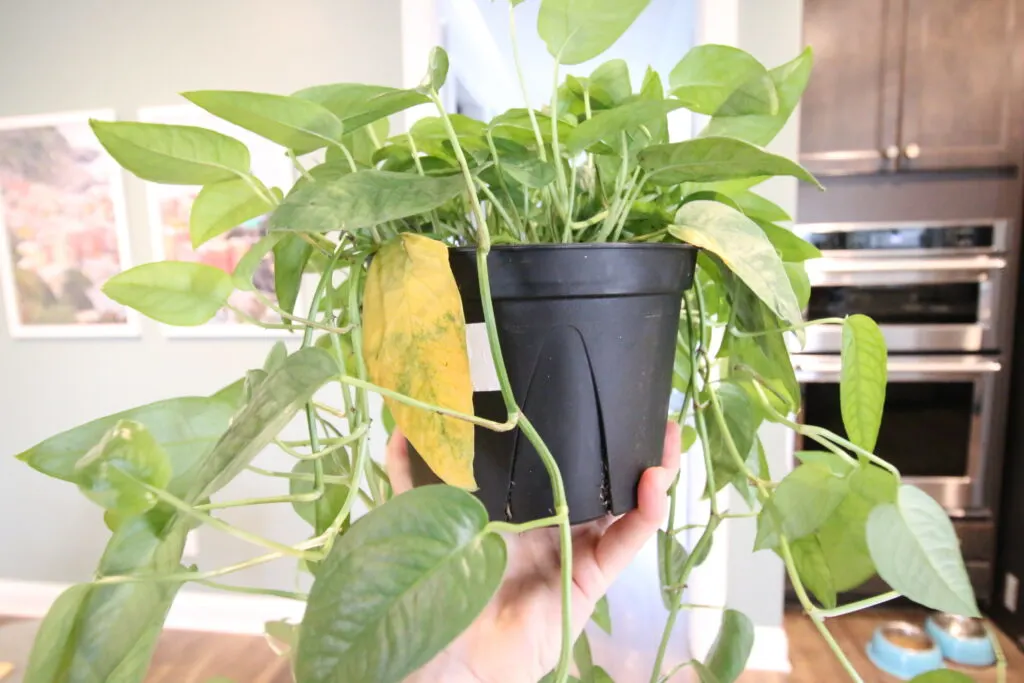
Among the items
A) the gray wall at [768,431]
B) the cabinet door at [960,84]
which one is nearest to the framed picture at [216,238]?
the gray wall at [768,431]

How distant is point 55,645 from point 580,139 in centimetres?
33

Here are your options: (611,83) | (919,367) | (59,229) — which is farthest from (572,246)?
(59,229)

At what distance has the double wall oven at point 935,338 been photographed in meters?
1.75

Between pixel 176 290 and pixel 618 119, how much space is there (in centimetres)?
30

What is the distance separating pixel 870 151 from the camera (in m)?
1.77

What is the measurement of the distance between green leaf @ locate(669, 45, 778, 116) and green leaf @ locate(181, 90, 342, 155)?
0.67ft

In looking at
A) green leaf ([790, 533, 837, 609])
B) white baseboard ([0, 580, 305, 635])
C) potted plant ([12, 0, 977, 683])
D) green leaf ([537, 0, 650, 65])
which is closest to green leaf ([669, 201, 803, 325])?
potted plant ([12, 0, 977, 683])

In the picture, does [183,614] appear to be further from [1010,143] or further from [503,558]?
[1010,143]

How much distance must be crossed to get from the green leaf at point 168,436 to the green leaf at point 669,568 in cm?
33

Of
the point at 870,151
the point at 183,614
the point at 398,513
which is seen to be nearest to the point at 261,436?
the point at 398,513

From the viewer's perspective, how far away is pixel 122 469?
0.74ft

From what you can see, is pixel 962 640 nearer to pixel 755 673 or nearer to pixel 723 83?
pixel 755 673

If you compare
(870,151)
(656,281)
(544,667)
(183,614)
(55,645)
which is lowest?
(183,614)

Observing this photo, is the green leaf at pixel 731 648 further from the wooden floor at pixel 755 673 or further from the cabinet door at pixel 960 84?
the cabinet door at pixel 960 84
